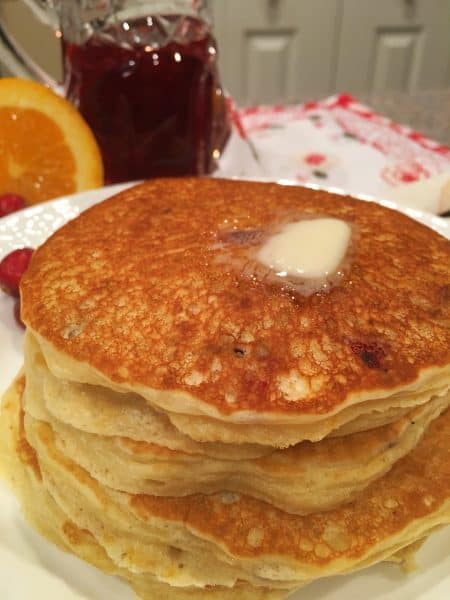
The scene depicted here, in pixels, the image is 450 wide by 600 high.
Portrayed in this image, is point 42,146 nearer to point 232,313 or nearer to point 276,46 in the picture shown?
point 232,313

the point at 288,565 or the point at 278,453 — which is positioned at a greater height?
the point at 278,453

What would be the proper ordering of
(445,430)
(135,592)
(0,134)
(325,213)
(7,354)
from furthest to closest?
(0,134)
(7,354)
(325,213)
(445,430)
(135,592)

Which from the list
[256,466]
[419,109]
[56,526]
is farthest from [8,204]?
[419,109]

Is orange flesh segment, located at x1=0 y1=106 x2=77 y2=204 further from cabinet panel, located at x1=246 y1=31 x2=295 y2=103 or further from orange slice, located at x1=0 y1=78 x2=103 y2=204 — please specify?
cabinet panel, located at x1=246 y1=31 x2=295 y2=103

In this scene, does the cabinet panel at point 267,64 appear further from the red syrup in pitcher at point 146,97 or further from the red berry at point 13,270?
the red berry at point 13,270

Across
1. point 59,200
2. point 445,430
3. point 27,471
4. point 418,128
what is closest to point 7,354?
point 27,471

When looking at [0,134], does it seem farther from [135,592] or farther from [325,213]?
[135,592]
